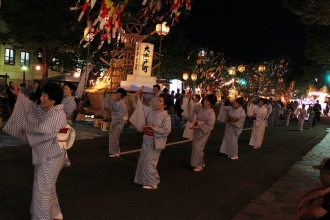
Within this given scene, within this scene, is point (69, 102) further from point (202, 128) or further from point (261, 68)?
point (261, 68)

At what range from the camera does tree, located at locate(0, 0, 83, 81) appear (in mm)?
20484

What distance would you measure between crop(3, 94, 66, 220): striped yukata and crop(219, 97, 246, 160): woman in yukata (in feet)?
22.4

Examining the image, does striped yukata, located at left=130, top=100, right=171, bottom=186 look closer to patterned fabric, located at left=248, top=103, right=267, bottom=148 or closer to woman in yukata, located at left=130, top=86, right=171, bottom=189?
woman in yukata, located at left=130, top=86, right=171, bottom=189

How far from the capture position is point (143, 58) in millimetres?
16906

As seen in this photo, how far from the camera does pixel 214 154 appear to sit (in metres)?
11.0

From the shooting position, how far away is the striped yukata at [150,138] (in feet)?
21.2

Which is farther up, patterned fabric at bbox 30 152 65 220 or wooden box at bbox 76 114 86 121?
patterned fabric at bbox 30 152 65 220

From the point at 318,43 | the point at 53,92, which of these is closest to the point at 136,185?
the point at 53,92

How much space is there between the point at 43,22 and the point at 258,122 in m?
13.4

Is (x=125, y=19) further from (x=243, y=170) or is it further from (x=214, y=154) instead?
(x=243, y=170)

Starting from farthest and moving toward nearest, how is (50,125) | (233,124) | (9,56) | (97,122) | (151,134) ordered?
1. (9,56)
2. (97,122)
3. (233,124)
4. (151,134)
5. (50,125)

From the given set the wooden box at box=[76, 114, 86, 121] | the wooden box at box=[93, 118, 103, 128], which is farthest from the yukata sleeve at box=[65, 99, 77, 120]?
the wooden box at box=[76, 114, 86, 121]

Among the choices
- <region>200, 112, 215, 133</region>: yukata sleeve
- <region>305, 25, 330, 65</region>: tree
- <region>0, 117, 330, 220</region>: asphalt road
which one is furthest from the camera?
<region>305, 25, 330, 65</region>: tree

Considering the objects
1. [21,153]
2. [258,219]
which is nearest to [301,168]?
[258,219]
